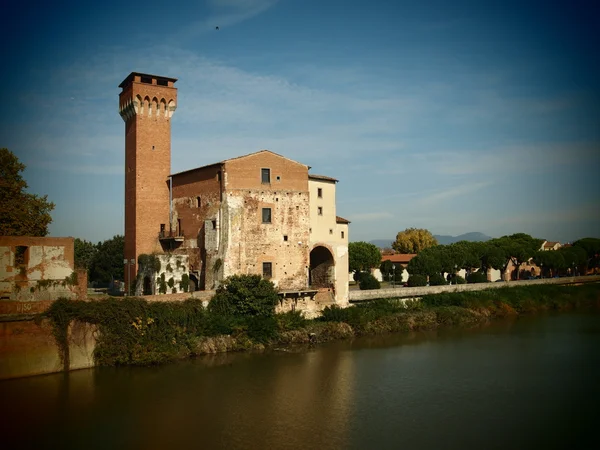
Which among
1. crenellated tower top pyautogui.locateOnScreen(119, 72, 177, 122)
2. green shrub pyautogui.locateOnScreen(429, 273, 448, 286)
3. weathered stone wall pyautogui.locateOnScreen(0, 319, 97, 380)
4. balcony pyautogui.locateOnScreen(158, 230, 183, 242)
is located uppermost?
crenellated tower top pyautogui.locateOnScreen(119, 72, 177, 122)

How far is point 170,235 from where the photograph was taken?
92.8 ft

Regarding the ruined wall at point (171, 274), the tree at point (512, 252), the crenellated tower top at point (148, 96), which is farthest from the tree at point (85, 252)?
the tree at point (512, 252)

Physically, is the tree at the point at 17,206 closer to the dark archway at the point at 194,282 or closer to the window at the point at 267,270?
the dark archway at the point at 194,282

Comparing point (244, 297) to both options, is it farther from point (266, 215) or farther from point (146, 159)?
point (146, 159)

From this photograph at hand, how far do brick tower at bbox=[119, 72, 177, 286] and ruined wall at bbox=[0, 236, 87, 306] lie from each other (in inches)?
252

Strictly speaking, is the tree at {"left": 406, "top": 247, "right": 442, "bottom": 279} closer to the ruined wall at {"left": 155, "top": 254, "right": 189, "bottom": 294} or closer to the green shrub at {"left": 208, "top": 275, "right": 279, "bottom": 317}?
the green shrub at {"left": 208, "top": 275, "right": 279, "bottom": 317}

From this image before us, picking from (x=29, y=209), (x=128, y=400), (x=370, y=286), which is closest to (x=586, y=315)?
(x=370, y=286)

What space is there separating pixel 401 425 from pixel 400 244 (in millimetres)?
52813

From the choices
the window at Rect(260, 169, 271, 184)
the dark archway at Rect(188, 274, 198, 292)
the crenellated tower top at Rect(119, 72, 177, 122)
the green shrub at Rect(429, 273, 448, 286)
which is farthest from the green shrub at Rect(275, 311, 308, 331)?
the green shrub at Rect(429, 273, 448, 286)

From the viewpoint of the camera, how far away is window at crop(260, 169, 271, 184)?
88.2 feet

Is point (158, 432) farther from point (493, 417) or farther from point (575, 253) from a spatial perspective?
point (575, 253)

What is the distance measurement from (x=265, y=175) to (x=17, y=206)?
38.4 feet

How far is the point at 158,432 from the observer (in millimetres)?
14359

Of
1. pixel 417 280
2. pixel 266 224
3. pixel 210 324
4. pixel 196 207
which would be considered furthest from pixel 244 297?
pixel 417 280
